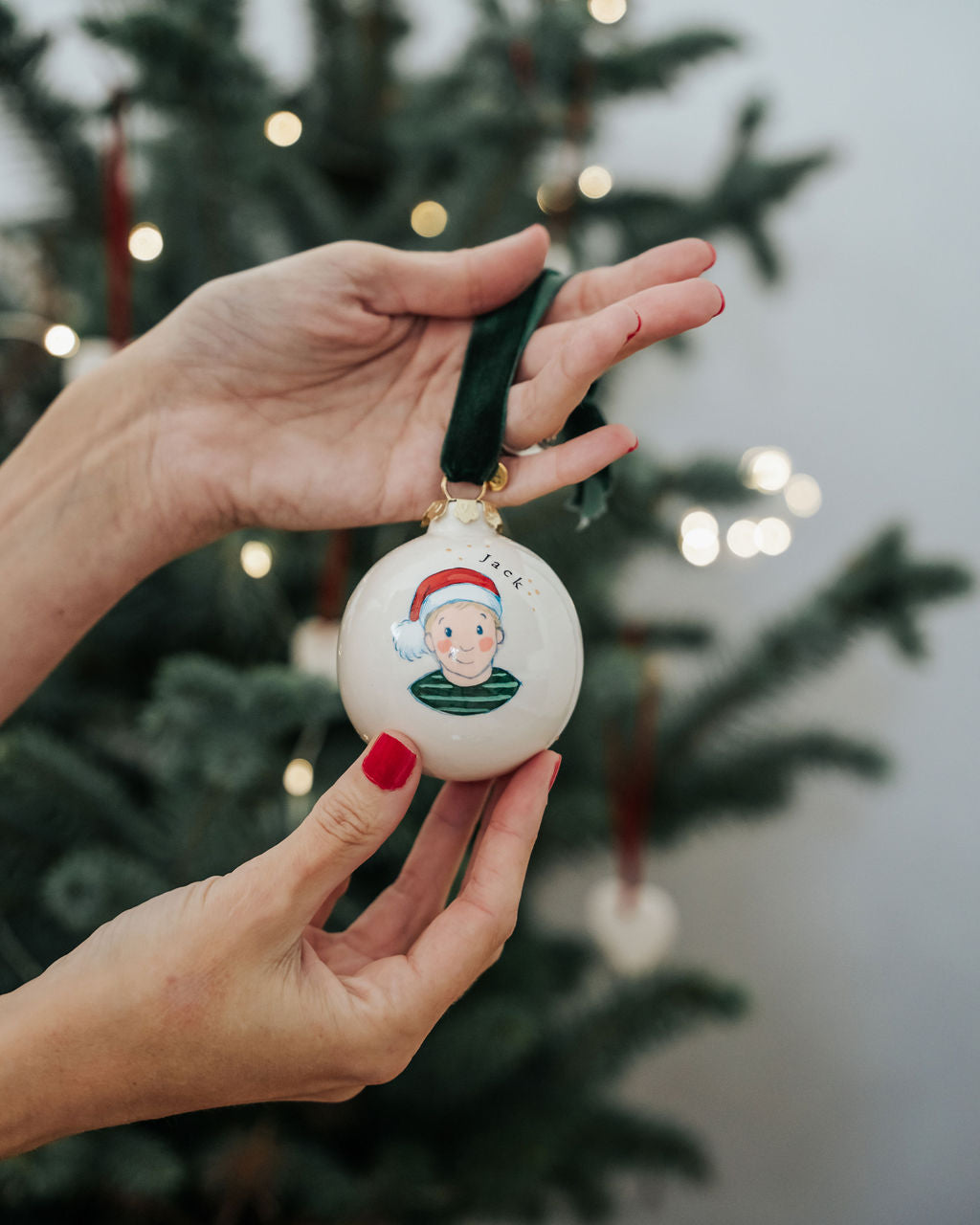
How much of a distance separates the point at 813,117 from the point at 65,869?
1.69m

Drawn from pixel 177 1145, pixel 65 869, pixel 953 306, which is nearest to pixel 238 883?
pixel 65 869

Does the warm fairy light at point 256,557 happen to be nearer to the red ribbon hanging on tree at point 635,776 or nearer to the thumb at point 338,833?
the thumb at point 338,833

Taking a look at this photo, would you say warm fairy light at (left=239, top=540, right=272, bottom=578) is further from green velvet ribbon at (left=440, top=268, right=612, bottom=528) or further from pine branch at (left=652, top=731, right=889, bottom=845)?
pine branch at (left=652, top=731, right=889, bottom=845)

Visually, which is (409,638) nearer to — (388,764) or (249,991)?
(388,764)

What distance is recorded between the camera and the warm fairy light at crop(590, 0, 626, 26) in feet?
2.84

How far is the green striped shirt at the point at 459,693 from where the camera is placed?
0.52 meters

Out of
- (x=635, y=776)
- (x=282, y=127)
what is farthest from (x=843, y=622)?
(x=282, y=127)

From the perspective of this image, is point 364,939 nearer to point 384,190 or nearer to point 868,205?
point 384,190

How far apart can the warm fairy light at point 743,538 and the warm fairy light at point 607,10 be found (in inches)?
22.4

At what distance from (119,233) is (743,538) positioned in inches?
30.9

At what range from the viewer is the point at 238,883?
499 mm

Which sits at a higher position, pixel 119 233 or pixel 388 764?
pixel 119 233

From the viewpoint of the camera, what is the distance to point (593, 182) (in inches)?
38.4

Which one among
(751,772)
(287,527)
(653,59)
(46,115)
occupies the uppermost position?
(46,115)
